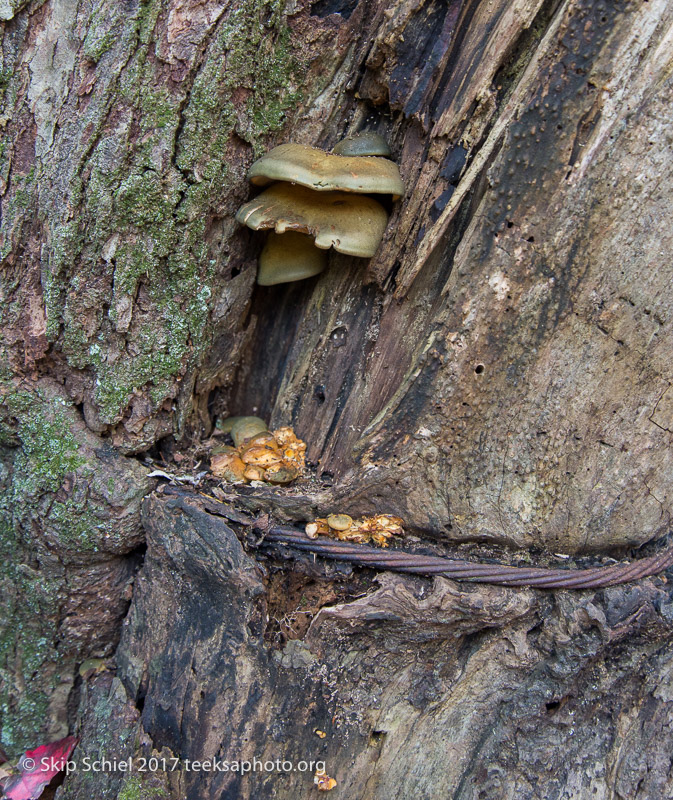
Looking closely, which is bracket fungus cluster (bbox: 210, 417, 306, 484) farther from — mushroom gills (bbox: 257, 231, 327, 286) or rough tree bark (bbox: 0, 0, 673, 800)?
mushroom gills (bbox: 257, 231, 327, 286)

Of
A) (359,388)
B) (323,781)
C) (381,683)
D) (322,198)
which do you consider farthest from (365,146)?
(323,781)

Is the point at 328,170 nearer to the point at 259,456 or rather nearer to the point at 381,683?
the point at 259,456

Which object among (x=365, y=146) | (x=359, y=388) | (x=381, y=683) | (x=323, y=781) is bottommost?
(x=323, y=781)

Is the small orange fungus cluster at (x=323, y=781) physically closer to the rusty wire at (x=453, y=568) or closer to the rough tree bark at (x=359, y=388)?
the rough tree bark at (x=359, y=388)

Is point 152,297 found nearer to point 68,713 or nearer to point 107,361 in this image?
point 107,361

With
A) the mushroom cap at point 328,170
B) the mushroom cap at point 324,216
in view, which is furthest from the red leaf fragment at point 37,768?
the mushroom cap at point 328,170
